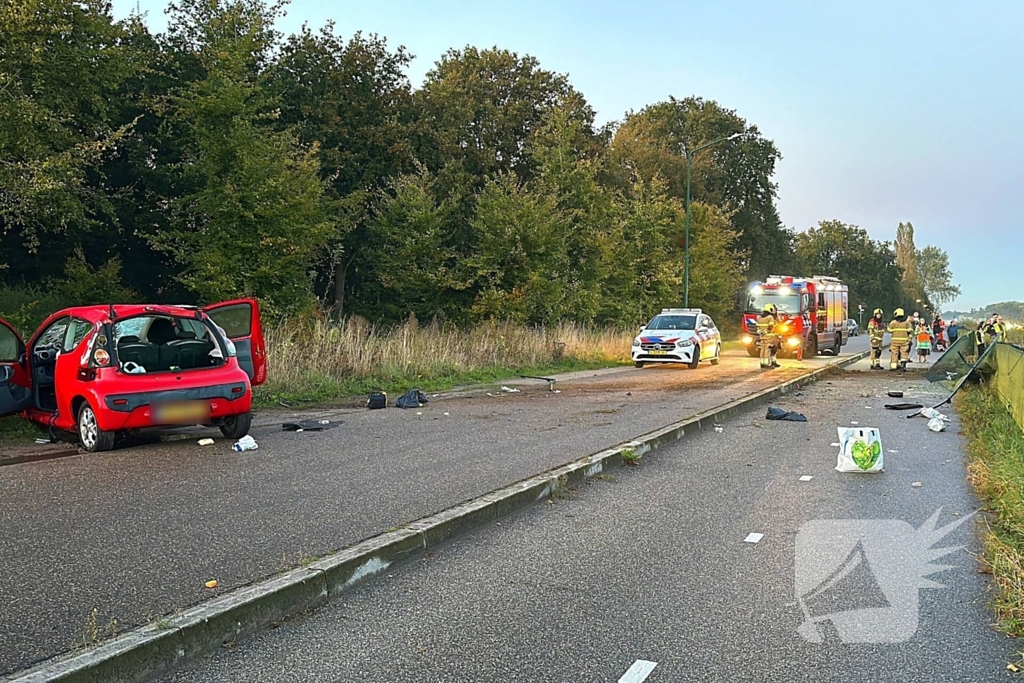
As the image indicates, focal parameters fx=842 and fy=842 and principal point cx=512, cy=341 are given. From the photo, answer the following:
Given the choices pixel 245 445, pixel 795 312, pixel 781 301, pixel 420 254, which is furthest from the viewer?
pixel 781 301

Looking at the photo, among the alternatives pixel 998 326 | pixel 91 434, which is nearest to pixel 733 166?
pixel 998 326

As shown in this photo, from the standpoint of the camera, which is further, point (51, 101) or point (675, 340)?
point (675, 340)

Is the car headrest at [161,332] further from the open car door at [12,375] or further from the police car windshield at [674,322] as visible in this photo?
the police car windshield at [674,322]

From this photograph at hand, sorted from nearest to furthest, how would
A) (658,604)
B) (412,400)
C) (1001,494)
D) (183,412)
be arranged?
(658,604) < (1001,494) < (183,412) < (412,400)

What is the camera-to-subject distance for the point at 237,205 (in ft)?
58.5

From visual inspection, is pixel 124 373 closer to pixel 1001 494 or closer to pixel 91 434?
pixel 91 434

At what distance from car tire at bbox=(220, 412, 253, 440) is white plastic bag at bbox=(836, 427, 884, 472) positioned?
6.37 metres

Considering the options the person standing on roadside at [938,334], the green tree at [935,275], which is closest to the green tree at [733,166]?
the person standing on roadside at [938,334]

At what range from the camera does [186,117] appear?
761 inches

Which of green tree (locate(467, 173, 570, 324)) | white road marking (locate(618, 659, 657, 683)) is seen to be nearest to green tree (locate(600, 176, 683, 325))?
green tree (locate(467, 173, 570, 324))

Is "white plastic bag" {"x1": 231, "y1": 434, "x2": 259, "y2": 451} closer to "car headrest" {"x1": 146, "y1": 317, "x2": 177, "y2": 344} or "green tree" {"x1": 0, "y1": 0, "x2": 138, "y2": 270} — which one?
"car headrest" {"x1": 146, "y1": 317, "x2": 177, "y2": 344}

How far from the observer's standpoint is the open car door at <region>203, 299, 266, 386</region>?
33.4 ft

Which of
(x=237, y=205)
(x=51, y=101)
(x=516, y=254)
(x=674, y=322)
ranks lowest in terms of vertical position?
(x=674, y=322)

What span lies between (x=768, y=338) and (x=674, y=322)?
9.41 feet
